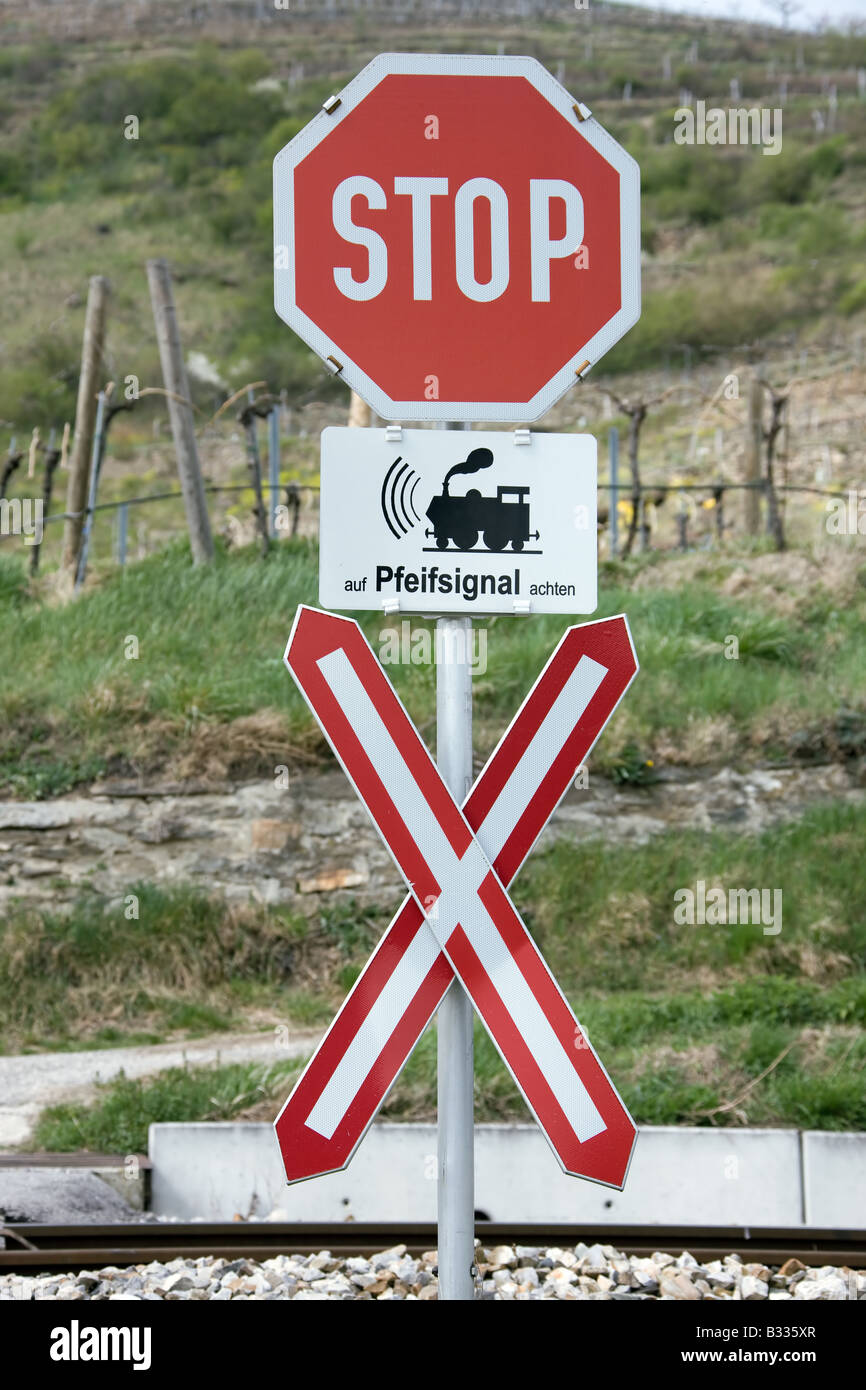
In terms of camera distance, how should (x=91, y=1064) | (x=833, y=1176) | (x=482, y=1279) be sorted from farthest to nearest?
(x=91, y=1064), (x=833, y=1176), (x=482, y=1279)

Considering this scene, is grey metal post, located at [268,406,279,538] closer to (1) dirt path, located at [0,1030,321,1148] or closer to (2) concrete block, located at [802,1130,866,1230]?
(1) dirt path, located at [0,1030,321,1148]

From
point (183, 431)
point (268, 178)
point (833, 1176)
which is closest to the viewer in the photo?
point (833, 1176)

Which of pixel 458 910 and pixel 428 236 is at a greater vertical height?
pixel 428 236

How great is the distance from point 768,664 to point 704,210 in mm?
84898

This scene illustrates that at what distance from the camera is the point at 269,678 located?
→ 34.0ft

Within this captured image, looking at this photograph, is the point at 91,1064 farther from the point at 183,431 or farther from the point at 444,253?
the point at 183,431

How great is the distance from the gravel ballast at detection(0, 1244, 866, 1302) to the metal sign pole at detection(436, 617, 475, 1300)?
5.65 ft

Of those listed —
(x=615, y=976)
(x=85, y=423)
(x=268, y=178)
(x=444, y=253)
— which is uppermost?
(x=268, y=178)

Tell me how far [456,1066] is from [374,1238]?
2.89 metres

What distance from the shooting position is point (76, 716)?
33.1ft

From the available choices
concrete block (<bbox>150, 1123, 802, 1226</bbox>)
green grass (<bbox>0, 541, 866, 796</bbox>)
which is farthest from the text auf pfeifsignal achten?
green grass (<bbox>0, 541, 866, 796</bbox>)

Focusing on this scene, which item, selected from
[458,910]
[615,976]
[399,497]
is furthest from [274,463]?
[458,910]
